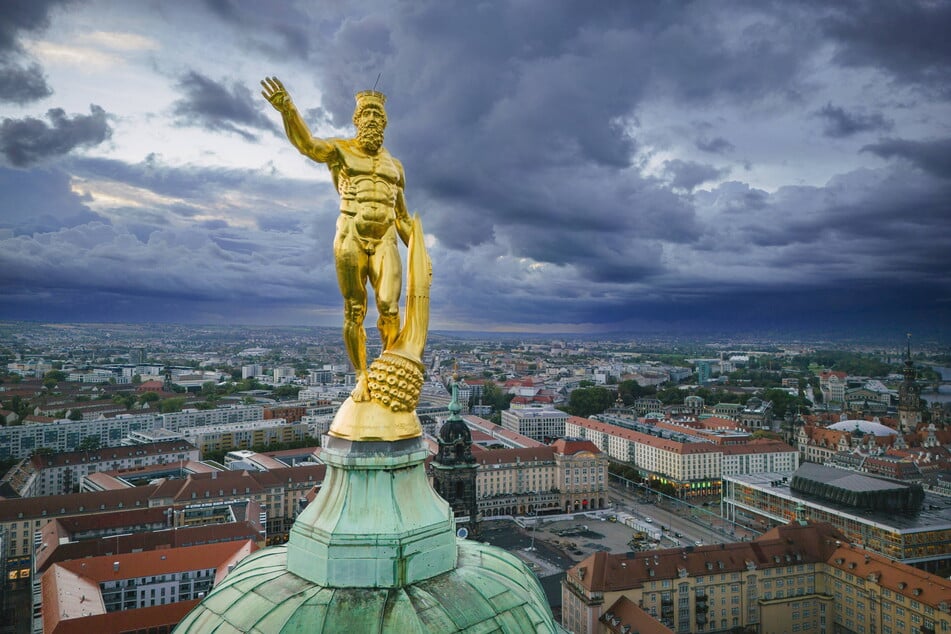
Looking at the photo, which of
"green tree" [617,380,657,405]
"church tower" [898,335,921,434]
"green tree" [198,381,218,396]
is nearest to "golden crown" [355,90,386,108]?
"church tower" [898,335,921,434]

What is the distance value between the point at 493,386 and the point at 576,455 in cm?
9169

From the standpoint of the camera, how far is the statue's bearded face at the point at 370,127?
21.3ft

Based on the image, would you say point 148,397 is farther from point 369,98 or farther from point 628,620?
point 369,98

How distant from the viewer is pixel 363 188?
20.8 feet

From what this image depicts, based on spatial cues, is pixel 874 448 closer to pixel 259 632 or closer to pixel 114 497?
pixel 114 497

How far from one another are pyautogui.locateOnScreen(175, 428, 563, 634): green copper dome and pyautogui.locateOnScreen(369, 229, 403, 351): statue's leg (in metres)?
1.22

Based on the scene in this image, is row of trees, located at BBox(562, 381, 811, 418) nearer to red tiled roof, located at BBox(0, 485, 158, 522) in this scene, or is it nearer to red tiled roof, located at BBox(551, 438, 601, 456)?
red tiled roof, located at BBox(551, 438, 601, 456)

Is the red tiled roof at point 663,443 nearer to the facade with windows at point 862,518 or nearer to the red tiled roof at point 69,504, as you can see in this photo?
the facade with windows at point 862,518

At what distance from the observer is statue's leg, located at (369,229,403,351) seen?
6383 mm

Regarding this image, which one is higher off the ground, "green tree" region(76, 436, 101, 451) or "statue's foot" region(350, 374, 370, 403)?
"statue's foot" region(350, 374, 370, 403)

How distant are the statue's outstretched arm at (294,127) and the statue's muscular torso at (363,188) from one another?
145mm

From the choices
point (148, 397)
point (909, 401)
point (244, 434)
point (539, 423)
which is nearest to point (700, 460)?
point (539, 423)

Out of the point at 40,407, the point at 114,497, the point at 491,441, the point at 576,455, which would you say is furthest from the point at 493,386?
the point at 114,497

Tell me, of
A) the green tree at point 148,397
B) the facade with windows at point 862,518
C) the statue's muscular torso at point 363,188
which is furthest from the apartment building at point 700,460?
the green tree at point 148,397
